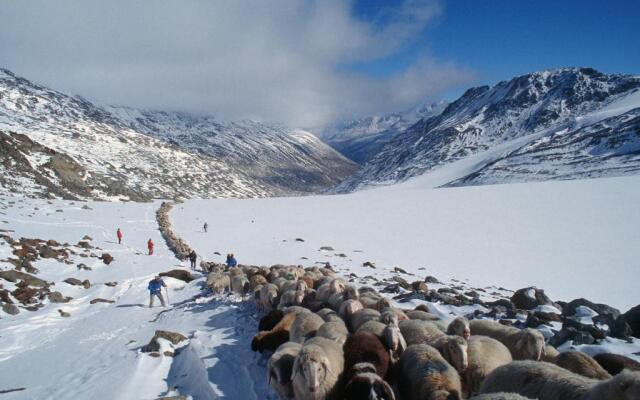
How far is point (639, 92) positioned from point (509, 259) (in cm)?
21353

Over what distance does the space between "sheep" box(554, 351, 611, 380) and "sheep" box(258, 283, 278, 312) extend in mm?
10404

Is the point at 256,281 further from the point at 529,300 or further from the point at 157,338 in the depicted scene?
the point at 529,300

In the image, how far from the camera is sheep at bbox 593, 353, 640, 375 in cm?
809

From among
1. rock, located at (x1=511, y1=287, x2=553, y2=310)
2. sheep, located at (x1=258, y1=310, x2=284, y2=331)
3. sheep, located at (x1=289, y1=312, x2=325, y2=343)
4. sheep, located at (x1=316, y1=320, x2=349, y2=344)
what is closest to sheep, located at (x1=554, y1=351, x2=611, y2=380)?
sheep, located at (x1=316, y1=320, x2=349, y2=344)

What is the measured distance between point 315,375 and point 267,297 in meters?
8.70

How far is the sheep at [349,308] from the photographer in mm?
12219

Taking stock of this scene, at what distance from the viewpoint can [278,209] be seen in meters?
64.0

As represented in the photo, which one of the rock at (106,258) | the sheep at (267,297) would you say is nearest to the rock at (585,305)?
the sheep at (267,297)

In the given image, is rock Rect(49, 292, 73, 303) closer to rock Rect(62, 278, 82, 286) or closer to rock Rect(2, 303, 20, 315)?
rock Rect(2, 303, 20, 315)

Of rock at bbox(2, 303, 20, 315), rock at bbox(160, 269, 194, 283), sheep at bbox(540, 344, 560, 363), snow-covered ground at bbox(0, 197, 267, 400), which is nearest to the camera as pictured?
sheep at bbox(540, 344, 560, 363)

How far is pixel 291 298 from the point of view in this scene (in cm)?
1471

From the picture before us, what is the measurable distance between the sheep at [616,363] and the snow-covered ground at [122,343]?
7.82 metres

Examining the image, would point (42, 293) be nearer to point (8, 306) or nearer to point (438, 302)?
point (8, 306)

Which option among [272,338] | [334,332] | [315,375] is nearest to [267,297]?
[272,338]
